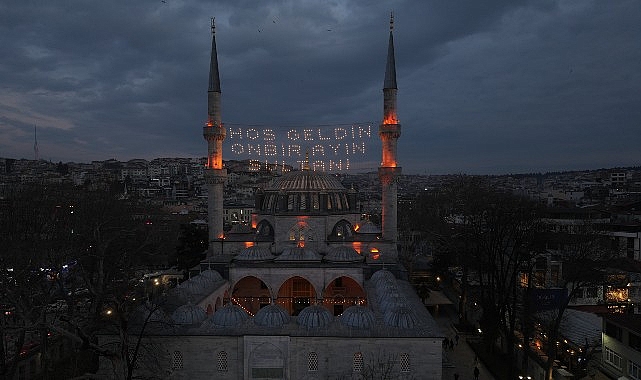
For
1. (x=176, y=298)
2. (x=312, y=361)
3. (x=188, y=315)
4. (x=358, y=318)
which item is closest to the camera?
(x=312, y=361)

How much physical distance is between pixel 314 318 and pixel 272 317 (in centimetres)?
139

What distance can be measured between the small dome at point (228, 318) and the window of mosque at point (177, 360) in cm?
126

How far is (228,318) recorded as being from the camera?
16.0 m

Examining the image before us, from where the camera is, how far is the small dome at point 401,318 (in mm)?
15375

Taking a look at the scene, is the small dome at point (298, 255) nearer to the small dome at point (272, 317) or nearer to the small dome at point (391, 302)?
the small dome at point (391, 302)

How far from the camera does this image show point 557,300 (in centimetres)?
1922

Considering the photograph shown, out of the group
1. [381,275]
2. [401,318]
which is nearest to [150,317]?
[401,318]

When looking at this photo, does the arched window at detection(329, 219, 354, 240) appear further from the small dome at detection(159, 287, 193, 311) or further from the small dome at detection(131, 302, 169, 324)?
the small dome at detection(131, 302, 169, 324)

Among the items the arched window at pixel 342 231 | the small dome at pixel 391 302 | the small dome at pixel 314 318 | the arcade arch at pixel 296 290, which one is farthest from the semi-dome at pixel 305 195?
the small dome at pixel 314 318

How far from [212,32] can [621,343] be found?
81.5ft

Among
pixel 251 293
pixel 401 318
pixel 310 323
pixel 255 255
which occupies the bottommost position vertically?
pixel 251 293

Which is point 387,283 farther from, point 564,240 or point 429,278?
point 429,278

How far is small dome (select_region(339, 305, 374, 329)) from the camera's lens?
15502mm

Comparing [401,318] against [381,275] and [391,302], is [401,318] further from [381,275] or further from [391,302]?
[381,275]
